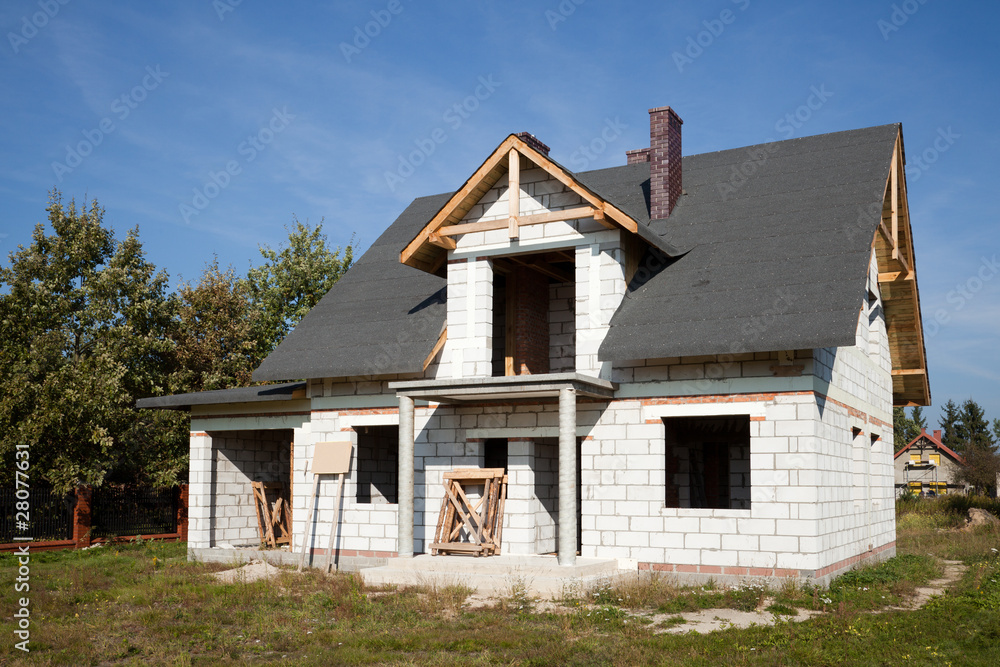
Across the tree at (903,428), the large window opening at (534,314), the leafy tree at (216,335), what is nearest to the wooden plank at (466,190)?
the large window opening at (534,314)

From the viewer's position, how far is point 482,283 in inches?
625

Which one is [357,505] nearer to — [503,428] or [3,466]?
[503,428]

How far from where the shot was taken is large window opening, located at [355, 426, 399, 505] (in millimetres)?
18406

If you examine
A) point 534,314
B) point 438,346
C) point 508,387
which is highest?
point 534,314

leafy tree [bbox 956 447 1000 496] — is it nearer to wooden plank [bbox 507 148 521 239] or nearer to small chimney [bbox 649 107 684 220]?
small chimney [bbox 649 107 684 220]

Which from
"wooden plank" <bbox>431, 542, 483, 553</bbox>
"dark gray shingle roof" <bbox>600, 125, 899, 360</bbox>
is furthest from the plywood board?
"dark gray shingle roof" <bbox>600, 125, 899, 360</bbox>

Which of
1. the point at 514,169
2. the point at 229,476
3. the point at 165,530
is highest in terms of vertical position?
the point at 514,169

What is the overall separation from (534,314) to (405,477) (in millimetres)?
4451

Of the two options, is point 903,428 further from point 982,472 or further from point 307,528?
point 307,528

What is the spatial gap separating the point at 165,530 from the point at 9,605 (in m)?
10.9

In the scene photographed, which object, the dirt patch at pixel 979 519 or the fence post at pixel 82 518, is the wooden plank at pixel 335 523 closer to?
the fence post at pixel 82 518

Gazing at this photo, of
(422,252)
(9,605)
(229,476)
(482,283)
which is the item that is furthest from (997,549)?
(9,605)

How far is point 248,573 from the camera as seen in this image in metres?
15.8

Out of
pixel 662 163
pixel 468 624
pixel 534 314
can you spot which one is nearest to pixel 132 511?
pixel 534 314
